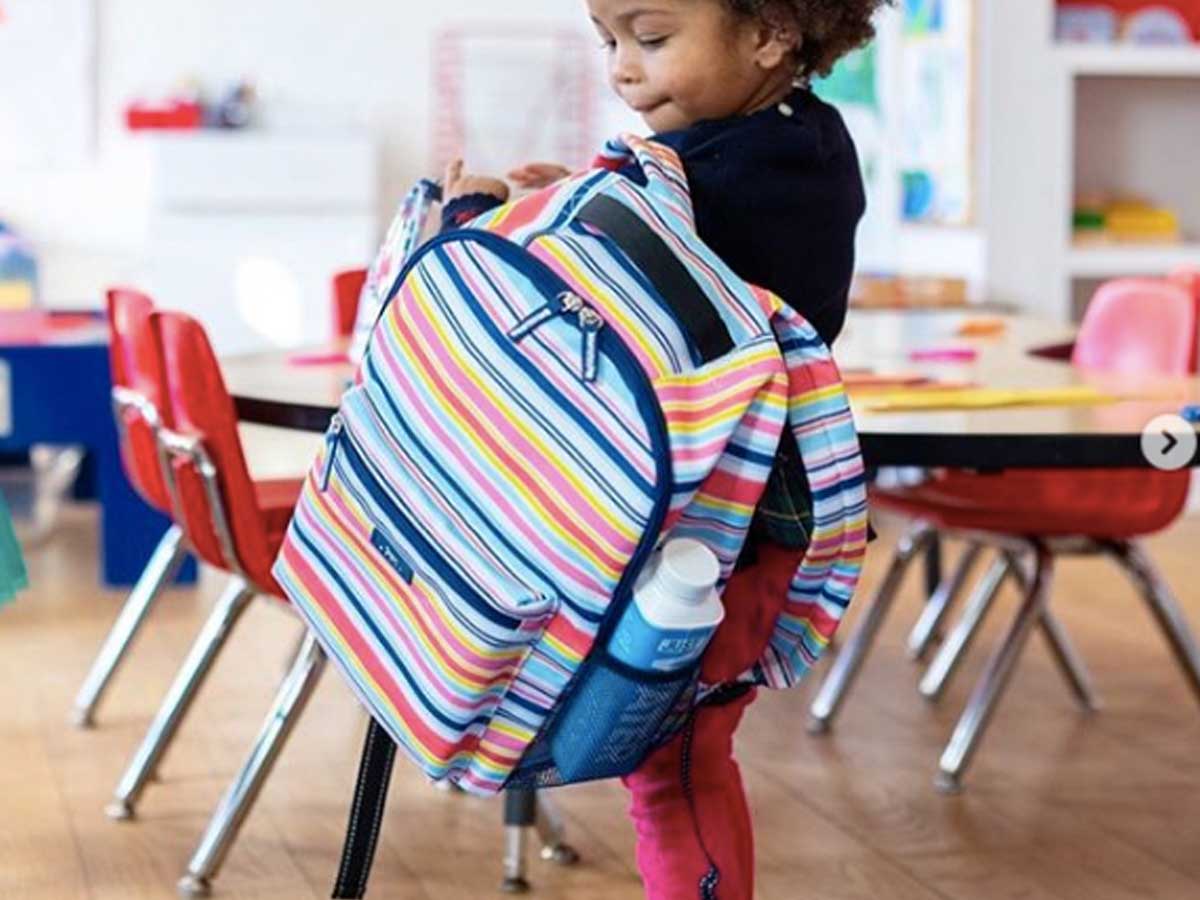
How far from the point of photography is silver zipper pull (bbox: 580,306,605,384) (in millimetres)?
1604

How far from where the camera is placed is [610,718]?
1647 mm

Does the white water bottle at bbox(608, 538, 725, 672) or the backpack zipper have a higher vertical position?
the backpack zipper

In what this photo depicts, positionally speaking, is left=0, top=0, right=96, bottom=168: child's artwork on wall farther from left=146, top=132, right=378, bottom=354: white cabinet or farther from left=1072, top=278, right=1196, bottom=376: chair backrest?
left=1072, top=278, right=1196, bottom=376: chair backrest

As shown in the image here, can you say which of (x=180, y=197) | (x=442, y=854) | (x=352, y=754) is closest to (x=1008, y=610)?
(x=352, y=754)

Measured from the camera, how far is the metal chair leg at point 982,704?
306 cm

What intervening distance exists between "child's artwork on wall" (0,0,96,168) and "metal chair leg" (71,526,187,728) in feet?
12.3

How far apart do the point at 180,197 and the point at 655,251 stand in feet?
17.2

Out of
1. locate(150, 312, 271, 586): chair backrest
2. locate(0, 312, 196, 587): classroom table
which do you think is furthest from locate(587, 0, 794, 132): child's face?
locate(0, 312, 196, 587): classroom table

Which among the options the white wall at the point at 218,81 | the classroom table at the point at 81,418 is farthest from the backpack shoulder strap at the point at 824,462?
the white wall at the point at 218,81

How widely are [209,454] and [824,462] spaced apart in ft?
3.75

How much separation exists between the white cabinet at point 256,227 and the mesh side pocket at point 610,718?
5.10 meters

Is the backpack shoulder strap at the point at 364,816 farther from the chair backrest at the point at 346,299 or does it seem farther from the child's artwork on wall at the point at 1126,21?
the child's artwork on wall at the point at 1126,21

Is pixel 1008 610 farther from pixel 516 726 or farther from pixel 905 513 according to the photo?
pixel 516 726

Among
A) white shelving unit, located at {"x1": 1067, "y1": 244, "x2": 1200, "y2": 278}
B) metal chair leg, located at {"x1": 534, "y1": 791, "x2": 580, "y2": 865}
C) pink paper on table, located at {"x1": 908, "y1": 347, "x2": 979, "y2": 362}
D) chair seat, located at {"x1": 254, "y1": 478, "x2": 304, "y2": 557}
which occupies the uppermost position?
white shelving unit, located at {"x1": 1067, "y1": 244, "x2": 1200, "y2": 278}
